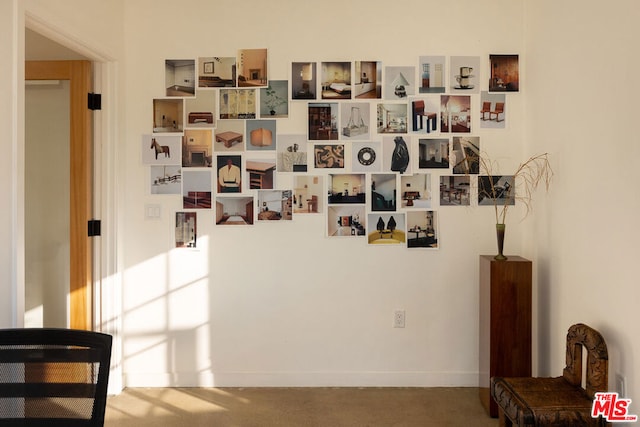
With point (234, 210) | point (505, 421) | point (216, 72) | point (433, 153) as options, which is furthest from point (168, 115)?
point (505, 421)

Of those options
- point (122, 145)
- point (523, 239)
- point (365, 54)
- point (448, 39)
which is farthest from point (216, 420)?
point (448, 39)

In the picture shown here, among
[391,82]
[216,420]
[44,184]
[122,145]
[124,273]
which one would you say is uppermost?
[391,82]

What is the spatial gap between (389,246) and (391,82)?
116 cm

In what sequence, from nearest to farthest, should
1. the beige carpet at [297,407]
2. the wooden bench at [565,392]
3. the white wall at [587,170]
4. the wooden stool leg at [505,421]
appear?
the wooden bench at [565,392] → the white wall at [587,170] → the wooden stool leg at [505,421] → the beige carpet at [297,407]

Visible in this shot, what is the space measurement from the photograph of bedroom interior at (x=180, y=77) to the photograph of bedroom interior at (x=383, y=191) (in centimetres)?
145

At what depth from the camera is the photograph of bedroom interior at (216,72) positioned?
3.38 m

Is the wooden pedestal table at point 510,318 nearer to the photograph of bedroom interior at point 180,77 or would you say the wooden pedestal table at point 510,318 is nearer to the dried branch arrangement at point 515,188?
the dried branch arrangement at point 515,188

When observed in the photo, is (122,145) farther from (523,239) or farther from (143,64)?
(523,239)

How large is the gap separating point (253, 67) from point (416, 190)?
4.73ft

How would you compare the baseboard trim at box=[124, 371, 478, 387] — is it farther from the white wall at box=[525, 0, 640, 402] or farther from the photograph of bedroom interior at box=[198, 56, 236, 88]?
the photograph of bedroom interior at box=[198, 56, 236, 88]

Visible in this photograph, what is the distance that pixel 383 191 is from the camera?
3.36m

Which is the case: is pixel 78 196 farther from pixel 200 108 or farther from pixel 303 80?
pixel 303 80

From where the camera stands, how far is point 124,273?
3406 millimetres

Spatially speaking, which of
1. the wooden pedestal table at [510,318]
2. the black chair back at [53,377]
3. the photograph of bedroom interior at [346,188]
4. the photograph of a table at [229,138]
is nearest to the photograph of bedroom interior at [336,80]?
the photograph of bedroom interior at [346,188]
